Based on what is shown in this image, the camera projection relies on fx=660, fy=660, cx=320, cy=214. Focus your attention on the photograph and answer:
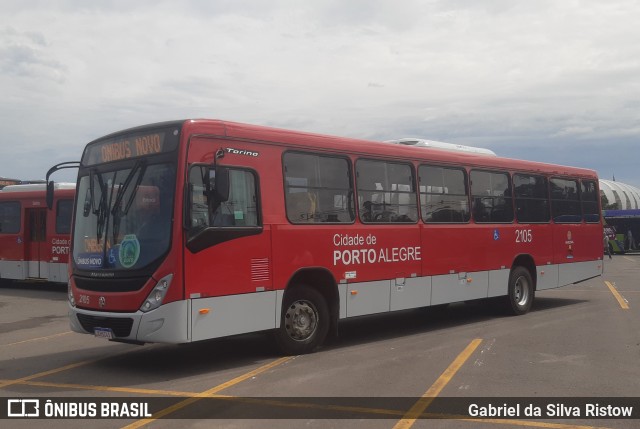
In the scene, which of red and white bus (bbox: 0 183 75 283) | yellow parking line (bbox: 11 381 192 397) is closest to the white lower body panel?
yellow parking line (bbox: 11 381 192 397)

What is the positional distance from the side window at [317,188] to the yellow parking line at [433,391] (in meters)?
2.67

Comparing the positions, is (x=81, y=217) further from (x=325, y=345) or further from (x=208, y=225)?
(x=325, y=345)

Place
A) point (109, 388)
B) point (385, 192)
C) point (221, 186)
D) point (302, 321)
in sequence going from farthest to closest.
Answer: point (385, 192) → point (302, 321) → point (221, 186) → point (109, 388)

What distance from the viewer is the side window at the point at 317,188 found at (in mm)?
9516

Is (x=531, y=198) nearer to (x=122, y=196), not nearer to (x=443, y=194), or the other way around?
(x=443, y=194)

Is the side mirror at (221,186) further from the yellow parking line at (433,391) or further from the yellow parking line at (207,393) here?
the yellow parking line at (433,391)

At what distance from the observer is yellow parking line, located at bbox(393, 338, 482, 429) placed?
6148 millimetres

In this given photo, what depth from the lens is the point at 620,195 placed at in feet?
264

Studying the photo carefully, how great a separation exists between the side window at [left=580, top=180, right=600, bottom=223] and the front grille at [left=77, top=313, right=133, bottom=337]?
12288 millimetres

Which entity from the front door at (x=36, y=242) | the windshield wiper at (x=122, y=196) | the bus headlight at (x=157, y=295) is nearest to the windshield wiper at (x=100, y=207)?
the windshield wiper at (x=122, y=196)

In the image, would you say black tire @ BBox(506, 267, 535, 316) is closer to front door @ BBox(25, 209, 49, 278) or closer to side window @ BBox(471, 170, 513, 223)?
side window @ BBox(471, 170, 513, 223)

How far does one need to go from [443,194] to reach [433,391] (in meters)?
5.59

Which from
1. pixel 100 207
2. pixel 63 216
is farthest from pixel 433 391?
pixel 63 216

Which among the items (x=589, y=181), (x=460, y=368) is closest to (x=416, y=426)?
(x=460, y=368)
